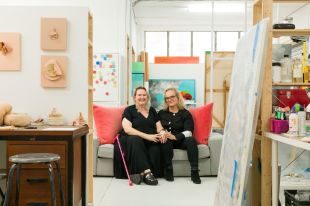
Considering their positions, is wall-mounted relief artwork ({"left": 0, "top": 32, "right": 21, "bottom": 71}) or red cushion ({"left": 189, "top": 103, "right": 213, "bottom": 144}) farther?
red cushion ({"left": 189, "top": 103, "right": 213, "bottom": 144})

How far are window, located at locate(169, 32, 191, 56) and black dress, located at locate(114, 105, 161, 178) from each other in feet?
24.2

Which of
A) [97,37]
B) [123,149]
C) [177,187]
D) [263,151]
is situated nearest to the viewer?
[263,151]

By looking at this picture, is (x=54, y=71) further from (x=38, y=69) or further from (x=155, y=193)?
(x=155, y=193)

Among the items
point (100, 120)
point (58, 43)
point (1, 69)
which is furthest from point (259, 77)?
point (100, 120)

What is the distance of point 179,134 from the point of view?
178 inches

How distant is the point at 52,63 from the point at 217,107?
19.3 feet

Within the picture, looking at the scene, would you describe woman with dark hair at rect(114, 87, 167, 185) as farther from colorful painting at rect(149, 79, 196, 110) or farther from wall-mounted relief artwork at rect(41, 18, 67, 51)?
colorful painting at rect(149, 79, 196, 110)

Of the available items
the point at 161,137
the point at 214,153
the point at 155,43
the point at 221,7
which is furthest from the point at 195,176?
the point at 155,43

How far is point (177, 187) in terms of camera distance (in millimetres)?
4082

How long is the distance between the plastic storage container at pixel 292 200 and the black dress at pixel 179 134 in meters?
1.80

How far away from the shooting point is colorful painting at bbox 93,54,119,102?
20.7 feet

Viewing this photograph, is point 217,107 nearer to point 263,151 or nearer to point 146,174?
point 146,174

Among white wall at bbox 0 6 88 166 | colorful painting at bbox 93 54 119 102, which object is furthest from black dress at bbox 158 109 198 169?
colorful painting at bbox 93 54 119 102

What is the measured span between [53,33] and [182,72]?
254 inches
